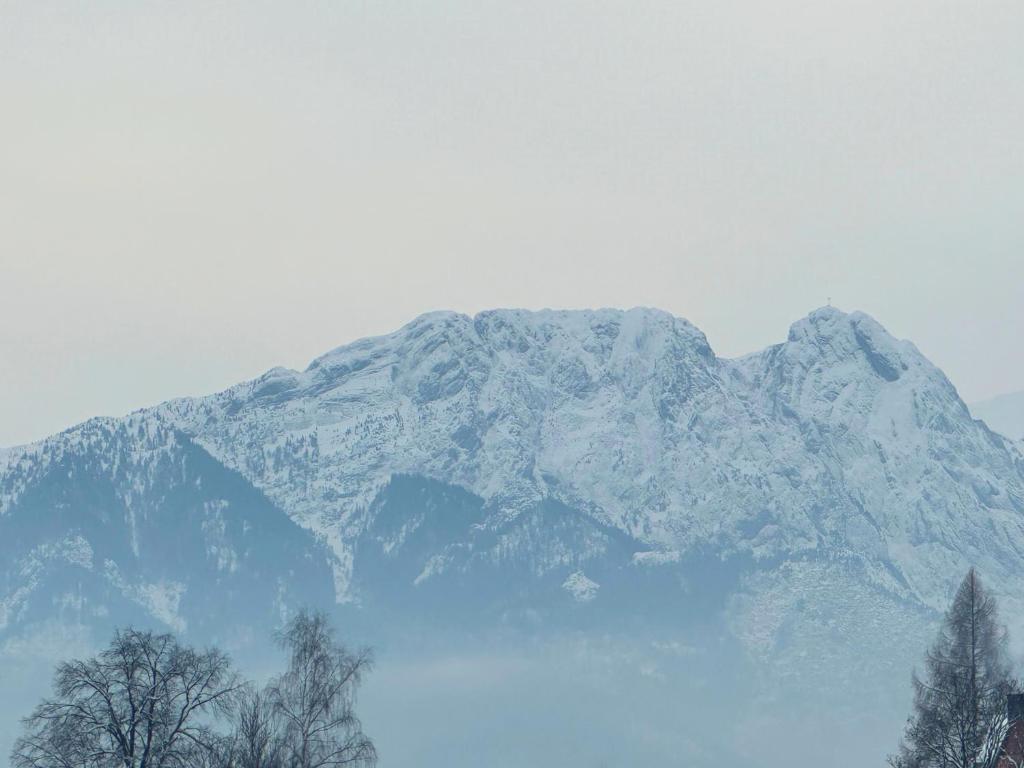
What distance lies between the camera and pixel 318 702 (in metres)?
104

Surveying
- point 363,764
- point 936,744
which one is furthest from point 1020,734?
point 363,764

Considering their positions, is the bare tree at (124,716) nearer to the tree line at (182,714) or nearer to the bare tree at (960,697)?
the tree line at (182,714)

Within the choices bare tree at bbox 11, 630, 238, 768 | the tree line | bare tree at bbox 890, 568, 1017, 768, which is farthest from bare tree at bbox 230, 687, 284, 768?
bare tree at bbox 890, 568, 1017, 768

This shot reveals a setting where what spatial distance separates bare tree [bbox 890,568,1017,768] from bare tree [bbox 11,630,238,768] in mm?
33528

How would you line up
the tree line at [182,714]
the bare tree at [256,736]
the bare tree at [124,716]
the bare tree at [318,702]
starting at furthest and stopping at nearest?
the bare tree at [318,702] → the bare tree at [256,736] → the tree line at [182,714] → the bare tree at [124,716]

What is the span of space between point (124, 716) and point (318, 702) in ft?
45.3

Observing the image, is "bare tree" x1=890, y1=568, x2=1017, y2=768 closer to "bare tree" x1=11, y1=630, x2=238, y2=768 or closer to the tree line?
the tree line

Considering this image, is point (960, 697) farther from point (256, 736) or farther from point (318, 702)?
point (256, 736)

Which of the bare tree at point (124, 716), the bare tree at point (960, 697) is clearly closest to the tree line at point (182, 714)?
the bare tree at point (124, 716)

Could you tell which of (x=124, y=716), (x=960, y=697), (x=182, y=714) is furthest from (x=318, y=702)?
(x=960, y=697)

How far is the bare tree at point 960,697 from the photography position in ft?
297

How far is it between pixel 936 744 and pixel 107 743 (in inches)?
1561

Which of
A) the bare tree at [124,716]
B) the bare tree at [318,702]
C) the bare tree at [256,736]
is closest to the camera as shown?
the bare tree at [124,716]

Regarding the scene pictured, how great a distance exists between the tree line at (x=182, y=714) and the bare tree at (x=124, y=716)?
0.05 metres
